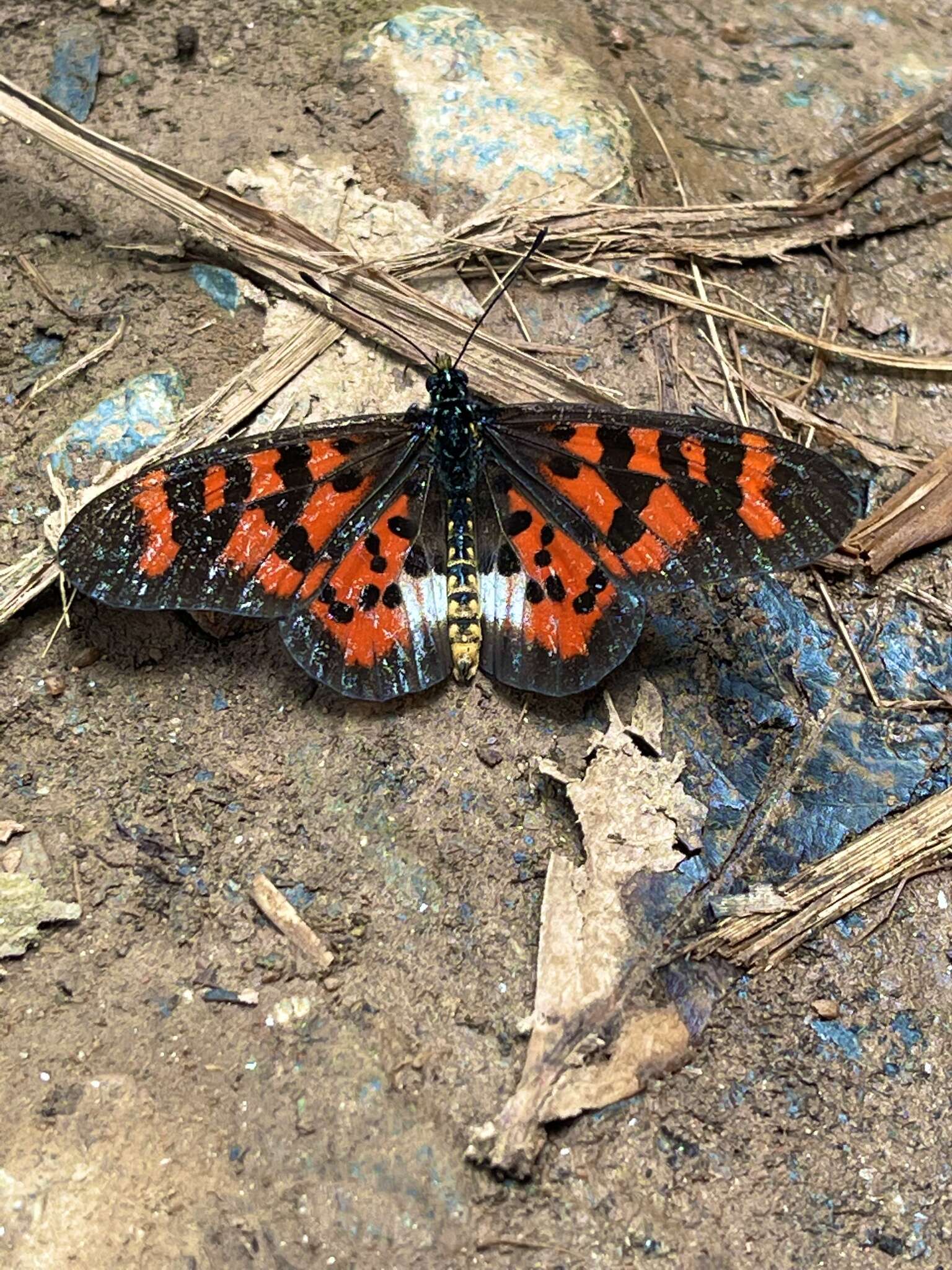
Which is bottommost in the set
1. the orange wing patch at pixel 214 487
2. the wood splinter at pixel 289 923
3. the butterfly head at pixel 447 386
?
the wood splinter at pixel 289 923

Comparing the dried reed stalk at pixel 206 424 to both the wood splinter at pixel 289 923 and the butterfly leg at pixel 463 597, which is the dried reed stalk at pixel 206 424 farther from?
the wood splinter at pixel 289 923

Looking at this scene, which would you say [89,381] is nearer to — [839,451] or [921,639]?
[839,451]

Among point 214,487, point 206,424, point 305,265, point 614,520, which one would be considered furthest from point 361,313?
point 614,520

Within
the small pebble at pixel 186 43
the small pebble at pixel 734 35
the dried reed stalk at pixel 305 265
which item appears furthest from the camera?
the small pebble at pixel 734 35

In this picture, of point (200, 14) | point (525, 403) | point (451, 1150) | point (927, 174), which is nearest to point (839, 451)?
point (525, 403)

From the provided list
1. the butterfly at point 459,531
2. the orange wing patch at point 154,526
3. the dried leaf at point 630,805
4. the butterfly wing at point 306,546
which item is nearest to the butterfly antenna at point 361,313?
the butterfly at point 459,531

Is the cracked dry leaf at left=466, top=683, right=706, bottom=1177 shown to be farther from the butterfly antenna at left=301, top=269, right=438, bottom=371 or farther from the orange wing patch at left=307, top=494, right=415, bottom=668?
the butterfly antenna at left=301, top=269, right=438, bottom=371

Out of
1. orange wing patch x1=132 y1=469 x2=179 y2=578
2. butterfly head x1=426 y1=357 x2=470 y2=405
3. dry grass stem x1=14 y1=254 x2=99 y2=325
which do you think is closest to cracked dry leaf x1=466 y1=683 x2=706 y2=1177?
butterfly head x1=426 y1=357 x2=470 y2=405
